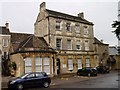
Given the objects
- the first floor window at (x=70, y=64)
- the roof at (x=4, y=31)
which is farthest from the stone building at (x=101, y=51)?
the roof at (x=4, y=31)

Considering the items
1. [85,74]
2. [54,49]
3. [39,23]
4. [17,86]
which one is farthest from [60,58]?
[17,86]

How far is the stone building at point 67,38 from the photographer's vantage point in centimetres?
4156

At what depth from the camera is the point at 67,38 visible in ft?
143

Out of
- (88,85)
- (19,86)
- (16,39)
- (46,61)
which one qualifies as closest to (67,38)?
(46,61)

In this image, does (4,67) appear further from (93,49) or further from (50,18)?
(93,49)

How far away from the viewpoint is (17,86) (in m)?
22.9

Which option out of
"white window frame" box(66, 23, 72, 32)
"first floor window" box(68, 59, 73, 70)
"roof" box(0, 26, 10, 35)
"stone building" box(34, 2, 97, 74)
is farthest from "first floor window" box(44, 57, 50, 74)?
"roof" box(0, 26, 10, 35)

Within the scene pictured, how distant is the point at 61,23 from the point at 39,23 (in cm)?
482

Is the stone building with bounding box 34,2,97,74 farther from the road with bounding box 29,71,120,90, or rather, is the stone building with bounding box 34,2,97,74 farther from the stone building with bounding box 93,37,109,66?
the road with bounding box 29,71,120,90

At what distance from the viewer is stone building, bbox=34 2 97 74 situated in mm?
41559

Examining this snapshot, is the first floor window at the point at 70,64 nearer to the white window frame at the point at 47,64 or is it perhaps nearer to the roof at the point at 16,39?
the white window frame at the point at 47,64

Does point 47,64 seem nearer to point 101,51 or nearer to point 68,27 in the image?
point 68,27

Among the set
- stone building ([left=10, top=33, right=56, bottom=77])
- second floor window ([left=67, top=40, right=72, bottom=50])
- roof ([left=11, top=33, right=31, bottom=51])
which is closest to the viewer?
stone building ([left=10, top=33, right=56, bottom=77])

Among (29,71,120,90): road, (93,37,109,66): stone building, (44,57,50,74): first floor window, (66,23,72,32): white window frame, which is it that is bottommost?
(29,71,120,90): road
